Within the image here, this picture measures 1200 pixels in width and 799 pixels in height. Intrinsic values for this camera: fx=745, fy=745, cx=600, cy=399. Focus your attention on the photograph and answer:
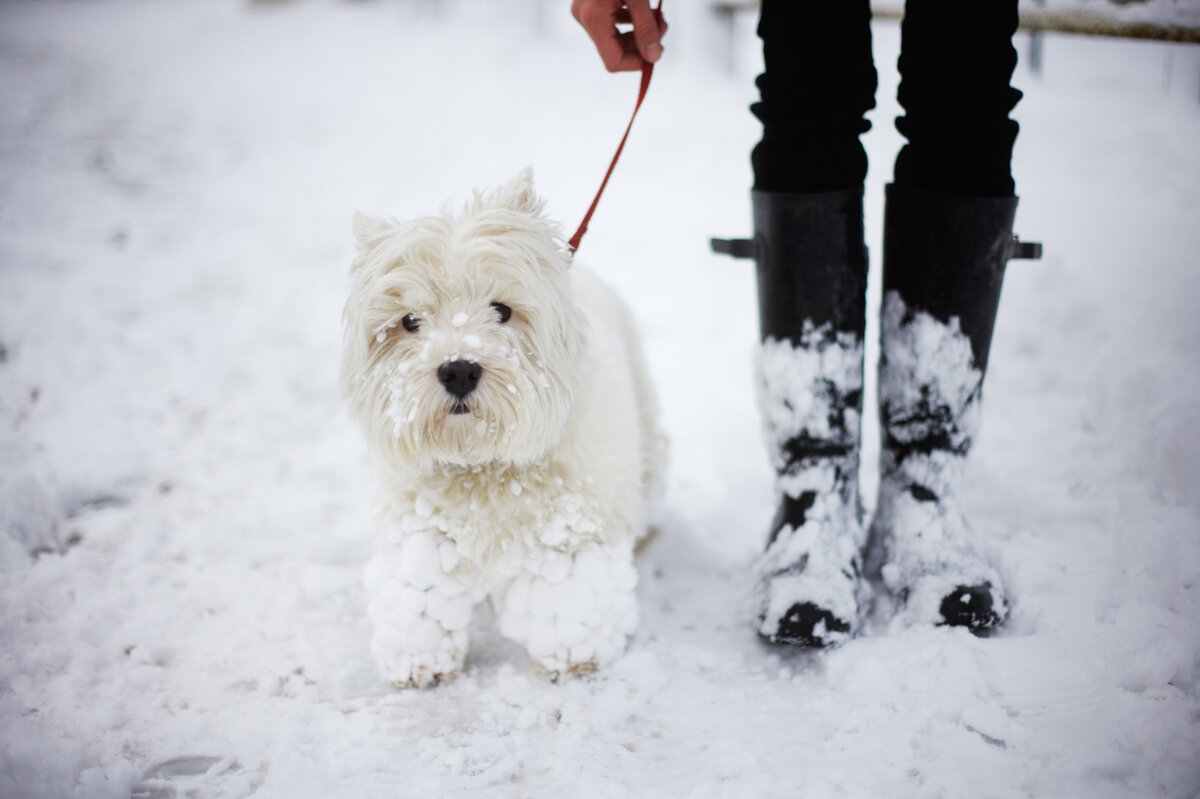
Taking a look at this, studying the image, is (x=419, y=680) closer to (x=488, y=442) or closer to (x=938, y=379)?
(x=488, y=442)

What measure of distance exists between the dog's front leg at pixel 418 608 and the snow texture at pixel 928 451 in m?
1.05

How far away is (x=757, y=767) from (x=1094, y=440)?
67.4 inches

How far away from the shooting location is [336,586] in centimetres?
207

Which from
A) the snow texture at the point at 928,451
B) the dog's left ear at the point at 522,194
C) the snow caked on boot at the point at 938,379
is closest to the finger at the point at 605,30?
the dog's left ear at the point at 522,194

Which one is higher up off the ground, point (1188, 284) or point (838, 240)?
point (838, 240)

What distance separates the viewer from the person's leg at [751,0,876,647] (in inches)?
65.3

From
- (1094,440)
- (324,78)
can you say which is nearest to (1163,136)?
(1094,440)

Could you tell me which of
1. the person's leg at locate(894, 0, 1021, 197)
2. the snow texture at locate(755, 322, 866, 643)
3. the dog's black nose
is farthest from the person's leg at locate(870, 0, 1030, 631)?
the dog's black nose

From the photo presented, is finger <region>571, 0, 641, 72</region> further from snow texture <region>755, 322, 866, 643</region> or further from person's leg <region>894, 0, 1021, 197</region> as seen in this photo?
snow texture <region>755, 322, 866, 643</region>

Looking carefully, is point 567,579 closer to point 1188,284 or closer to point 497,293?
point 497,293

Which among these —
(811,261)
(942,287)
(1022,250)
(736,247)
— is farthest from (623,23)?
(1022,250)

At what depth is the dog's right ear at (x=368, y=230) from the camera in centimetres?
162

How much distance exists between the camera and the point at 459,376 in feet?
4.90

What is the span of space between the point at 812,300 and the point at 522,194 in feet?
2.39
